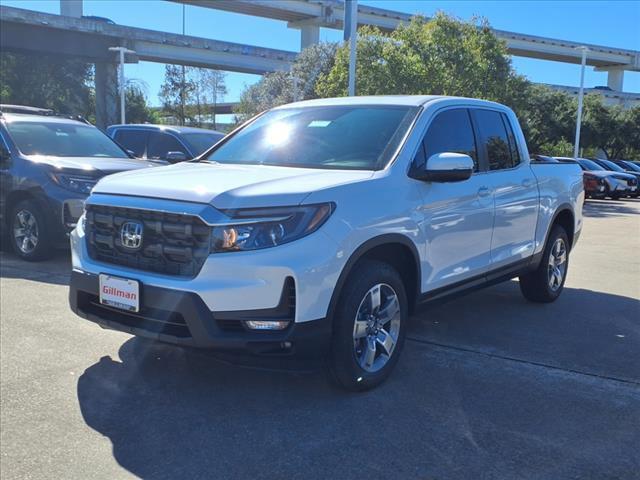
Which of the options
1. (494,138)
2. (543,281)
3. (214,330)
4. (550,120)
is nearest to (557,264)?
(543,281)

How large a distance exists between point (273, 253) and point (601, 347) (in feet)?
10.3

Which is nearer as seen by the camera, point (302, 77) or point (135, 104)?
point (302, 77)

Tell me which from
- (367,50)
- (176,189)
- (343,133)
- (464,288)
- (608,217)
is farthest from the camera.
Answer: (367,50)

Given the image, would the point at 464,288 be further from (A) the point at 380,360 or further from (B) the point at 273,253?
(B) the point at 273,253

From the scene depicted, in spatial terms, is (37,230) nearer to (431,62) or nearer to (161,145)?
(161,145)

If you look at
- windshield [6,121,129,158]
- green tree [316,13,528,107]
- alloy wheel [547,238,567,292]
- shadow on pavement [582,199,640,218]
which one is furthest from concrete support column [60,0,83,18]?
alloy wheel [547,238,567,292]

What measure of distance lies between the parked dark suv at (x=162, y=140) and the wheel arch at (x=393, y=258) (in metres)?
6.69

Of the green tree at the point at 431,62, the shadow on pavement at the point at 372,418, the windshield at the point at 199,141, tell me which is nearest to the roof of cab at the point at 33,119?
the windshield at the point at 199,141

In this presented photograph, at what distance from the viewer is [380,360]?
13.7 ft

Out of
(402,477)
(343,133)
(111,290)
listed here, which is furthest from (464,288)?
(111,290)

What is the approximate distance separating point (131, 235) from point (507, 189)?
10.5 feet

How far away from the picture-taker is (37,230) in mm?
7746

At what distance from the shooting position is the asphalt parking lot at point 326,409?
3.21 m

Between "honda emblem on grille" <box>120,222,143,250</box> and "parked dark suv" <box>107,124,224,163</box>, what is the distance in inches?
262
